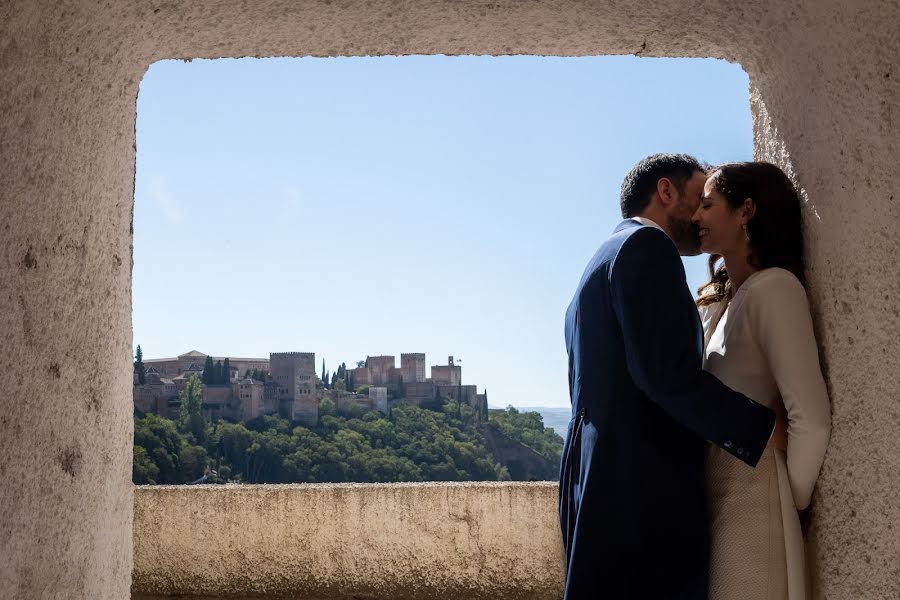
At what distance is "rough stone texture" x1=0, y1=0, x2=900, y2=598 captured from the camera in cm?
124

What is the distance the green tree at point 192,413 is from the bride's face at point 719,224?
32598 mm

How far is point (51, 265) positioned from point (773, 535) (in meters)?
1.41

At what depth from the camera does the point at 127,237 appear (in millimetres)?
1758

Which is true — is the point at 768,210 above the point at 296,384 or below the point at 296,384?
above

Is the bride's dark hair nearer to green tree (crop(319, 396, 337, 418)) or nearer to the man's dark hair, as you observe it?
the man's dark hair

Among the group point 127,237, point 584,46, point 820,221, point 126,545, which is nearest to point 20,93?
point 127,237

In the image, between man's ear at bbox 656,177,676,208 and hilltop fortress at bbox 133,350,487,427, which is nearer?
man's ear at bbox 656,177,676,208

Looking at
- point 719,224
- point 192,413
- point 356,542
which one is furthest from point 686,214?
point 192,413

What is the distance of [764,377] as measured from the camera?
1.58 meters

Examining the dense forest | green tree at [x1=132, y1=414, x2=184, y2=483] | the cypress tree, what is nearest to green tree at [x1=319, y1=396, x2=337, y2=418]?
the dense forest

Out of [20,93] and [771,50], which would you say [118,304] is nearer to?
[20,93]

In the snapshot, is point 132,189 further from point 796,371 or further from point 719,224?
point 796,371

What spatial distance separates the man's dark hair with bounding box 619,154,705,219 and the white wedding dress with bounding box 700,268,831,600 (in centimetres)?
40

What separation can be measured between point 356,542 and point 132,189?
1.67 m
